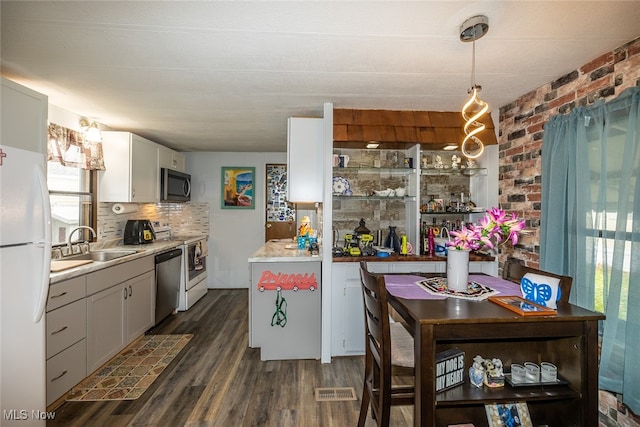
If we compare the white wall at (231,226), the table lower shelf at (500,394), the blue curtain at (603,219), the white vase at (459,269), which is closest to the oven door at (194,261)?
the white wall at (231,226)

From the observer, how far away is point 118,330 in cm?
279

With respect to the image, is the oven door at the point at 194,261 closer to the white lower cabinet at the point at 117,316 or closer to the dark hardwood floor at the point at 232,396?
the white lower cabinet at the point at 117,316

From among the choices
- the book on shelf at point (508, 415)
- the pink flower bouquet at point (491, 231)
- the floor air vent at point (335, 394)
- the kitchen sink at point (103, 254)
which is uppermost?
the pink flower bouquet at point (491, 231)

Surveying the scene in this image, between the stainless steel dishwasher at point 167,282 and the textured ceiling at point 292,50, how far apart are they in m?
1.70

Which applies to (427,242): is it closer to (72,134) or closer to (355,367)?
(355,367)

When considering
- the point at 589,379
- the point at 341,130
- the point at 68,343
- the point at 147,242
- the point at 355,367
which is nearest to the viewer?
the point at 589,379

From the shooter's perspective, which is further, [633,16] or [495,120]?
[495,120]

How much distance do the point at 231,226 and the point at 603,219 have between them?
15.2 feet

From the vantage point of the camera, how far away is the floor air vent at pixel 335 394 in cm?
227

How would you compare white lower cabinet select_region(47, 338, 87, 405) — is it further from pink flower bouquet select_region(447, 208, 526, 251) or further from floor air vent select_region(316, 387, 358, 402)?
pink flower bouquet select_region(447, 208, 526, 251)

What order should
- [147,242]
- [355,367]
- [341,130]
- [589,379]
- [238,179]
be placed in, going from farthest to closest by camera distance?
1. [238,179]
2. [147,242]
3. [341,130]
4. [355,367]
5. [589,379]

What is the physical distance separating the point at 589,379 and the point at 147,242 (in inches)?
163

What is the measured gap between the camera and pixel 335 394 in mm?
2324

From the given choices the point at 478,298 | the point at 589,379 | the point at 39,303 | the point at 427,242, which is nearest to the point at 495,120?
the point at 427,242
